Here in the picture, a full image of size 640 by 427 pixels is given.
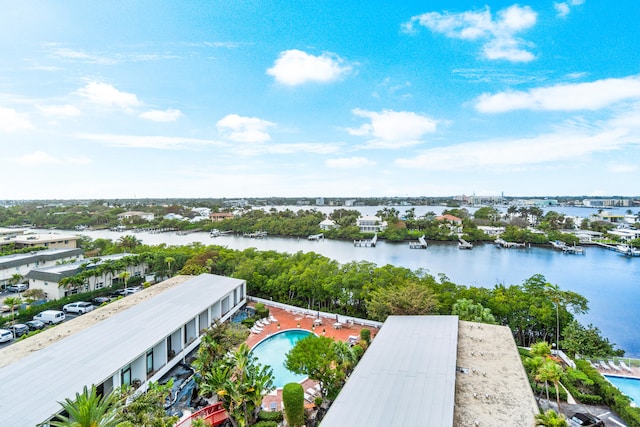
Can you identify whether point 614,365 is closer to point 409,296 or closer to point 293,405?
point 409,296

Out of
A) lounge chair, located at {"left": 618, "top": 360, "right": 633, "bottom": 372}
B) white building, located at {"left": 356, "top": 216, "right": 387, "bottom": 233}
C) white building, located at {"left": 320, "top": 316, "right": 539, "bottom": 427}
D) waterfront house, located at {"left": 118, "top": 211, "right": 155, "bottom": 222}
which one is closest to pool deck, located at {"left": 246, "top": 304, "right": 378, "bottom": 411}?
white building, located at {"left": 320, "top": 316, "right": 539, "bottom": 427}

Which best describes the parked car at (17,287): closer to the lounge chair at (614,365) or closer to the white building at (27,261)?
the white building at (27,261)

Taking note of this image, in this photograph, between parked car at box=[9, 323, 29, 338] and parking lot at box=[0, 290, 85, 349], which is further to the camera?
parked car at box=[9, 323, 29, 338]

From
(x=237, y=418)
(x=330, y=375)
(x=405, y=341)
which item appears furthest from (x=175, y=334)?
(x=405, y=341)

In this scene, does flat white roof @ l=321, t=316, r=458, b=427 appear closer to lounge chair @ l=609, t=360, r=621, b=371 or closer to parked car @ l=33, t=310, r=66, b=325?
lounge chair @ l=609, t=360, r=621, b=371

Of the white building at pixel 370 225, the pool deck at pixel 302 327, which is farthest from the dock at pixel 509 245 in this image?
the pool deck at pixel 302 327

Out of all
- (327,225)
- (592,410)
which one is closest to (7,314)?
(592,410)
